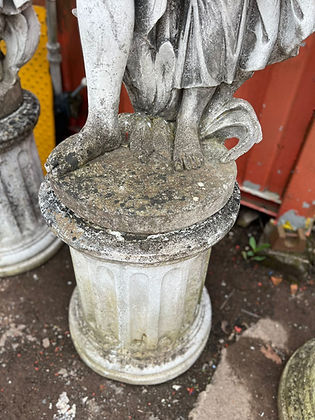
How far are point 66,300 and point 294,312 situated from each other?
5.18 ft

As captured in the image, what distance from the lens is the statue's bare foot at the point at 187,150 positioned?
176cm

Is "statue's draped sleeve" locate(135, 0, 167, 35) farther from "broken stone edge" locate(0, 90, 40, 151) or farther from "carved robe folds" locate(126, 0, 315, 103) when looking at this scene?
"broken stone edge" locate(0, 90, 40, 151)

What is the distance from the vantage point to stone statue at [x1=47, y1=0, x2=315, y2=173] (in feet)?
4.89

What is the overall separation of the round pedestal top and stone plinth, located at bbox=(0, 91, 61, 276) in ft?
2.74

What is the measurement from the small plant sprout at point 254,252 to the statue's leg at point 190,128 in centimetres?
144

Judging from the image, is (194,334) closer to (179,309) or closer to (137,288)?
(179,309)

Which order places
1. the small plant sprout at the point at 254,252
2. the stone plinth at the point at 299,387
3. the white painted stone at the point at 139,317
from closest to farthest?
1. the white painted stone at the point at 139,317
2. the stone plinth at the point at 299,387
3. the small plant sprout at the point at 254,252

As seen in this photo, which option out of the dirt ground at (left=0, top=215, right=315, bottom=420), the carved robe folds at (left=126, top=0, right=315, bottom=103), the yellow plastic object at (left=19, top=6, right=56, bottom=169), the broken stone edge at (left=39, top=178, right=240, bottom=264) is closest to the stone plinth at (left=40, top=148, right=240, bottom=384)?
the broken stone edge at (left=39, top=178, right=240, bottom=264)

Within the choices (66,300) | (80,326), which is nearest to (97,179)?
(80,326)

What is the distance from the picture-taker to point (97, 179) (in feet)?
5.57

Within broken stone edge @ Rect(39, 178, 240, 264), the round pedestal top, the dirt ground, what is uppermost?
the round pedestal top

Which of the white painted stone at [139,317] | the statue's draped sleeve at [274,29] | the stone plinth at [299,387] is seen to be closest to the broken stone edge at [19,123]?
the white painted stone at [139,317]

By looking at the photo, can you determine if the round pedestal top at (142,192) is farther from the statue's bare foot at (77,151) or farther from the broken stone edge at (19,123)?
the broken stone edge at (19,123)

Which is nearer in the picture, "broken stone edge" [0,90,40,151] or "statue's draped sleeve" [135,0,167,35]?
"statue's draped sleeve" [135,0,167,35]
